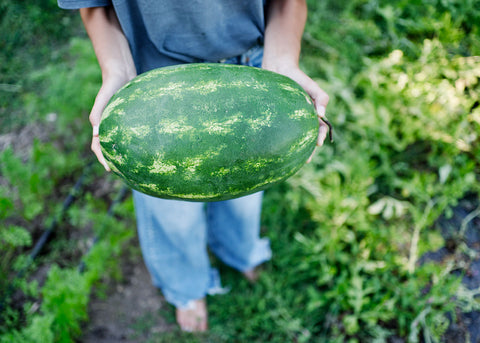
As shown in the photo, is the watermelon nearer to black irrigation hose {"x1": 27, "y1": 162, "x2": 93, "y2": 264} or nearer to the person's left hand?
the person's left hand

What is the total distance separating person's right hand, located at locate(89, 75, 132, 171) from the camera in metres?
1.46

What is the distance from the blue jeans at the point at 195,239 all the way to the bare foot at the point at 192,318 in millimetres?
45

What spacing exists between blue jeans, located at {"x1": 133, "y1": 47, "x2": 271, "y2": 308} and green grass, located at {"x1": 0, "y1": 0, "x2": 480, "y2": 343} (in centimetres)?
22

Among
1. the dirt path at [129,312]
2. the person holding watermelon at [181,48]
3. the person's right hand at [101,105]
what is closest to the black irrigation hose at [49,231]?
the dirt path at [129,312]

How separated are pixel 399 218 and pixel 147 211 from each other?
1996 mm

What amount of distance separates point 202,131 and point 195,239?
3.59 ft

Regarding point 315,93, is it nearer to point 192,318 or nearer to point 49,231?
point 192,318

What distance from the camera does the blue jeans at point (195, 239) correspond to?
192cm

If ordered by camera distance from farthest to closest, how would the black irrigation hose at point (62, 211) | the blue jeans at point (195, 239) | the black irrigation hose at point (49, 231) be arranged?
the black irrigation hose at point (62, 211) < the black irrigation hose at point (49, 231) < the blue jeans at point (195, 239)

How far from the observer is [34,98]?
318cm

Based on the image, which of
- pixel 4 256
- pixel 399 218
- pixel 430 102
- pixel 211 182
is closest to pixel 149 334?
pixel 4 256

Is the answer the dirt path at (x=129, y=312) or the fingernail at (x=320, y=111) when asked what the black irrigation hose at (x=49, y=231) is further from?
the fingernail at (x=320, y=111)

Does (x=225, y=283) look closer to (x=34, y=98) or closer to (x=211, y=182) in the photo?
(x=211, y=182)

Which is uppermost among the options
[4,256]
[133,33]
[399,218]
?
[133,33]
